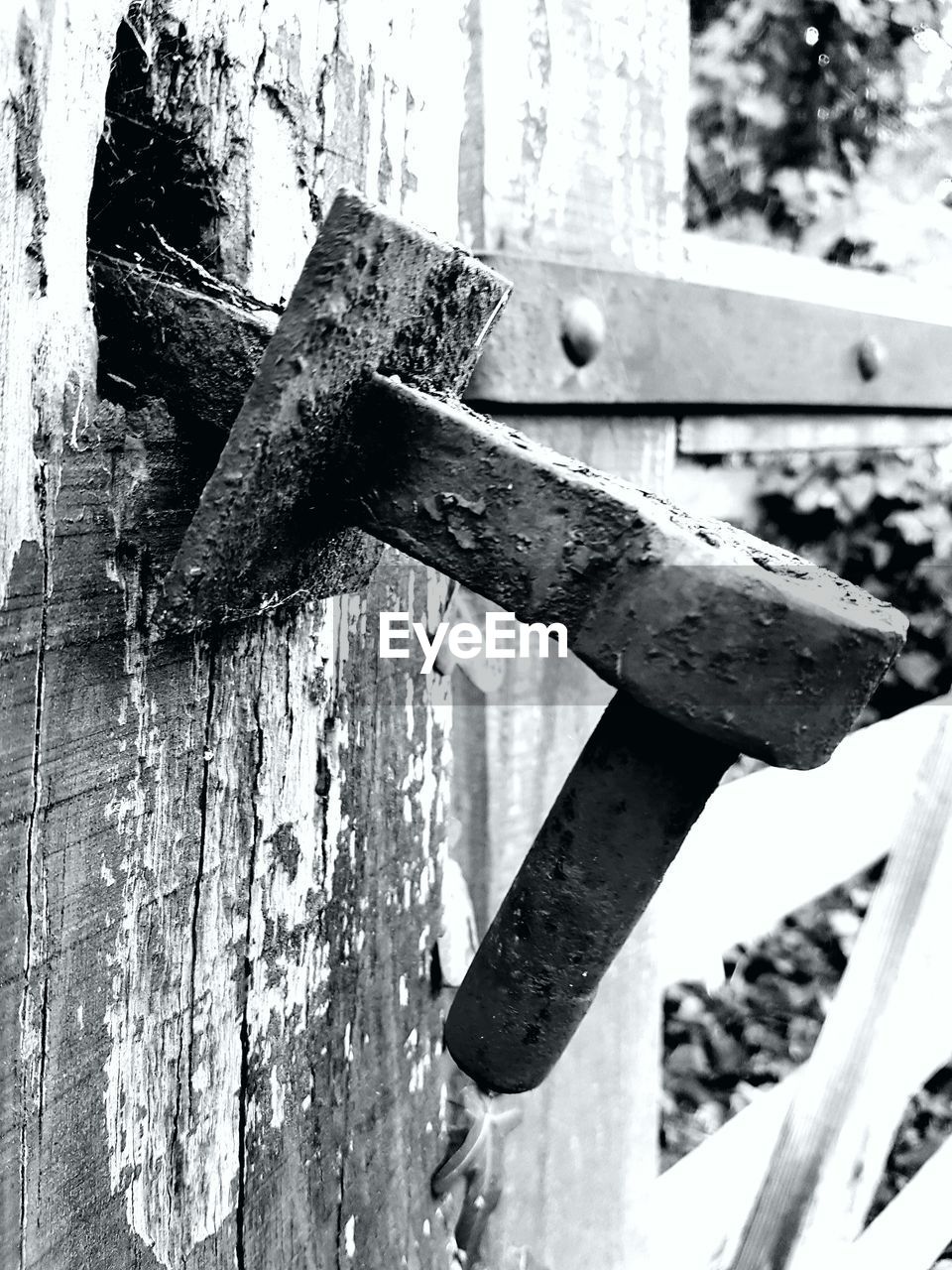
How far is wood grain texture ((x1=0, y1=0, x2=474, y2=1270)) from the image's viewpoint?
43 cm

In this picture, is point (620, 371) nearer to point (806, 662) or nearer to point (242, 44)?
point (242, 44)

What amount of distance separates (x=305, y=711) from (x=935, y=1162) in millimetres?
2277

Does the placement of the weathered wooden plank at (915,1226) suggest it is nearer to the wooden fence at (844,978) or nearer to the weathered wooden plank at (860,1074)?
the wooden fence at (844,978)

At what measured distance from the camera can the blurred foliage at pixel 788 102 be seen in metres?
2.18

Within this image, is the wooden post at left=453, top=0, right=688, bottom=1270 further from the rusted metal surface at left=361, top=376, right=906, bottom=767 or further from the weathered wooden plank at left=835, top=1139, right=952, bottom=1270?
the weathered wooden plank at left=835, top=1139, right=952, bottom=1270

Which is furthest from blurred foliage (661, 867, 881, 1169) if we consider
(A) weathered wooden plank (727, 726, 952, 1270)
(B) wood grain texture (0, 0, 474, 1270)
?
(B) wood grain texture (0, 0, 474, 1270)

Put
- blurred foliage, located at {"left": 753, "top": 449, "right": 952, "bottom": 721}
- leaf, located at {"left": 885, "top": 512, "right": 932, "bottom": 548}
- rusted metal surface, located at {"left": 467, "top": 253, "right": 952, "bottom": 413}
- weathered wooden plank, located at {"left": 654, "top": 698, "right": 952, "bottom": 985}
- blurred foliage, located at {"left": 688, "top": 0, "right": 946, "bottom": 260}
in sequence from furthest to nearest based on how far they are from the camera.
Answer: blurred foliage, located at {"left": 688, "top": 0, "right": 946, "bottom": 260}
leaf, located at {"left": 885, "top": 512, "right": 932, "bottom": 548}
blurred foliage, located at {"left": 753, "top": 449, "right": 952, "bottom": 721}
weathered wooden plank, located at {"left": 654, "top": 698, "right": 952, "bottom": 985}
rusted metal surface, located at {"left": 467, "top": 253, "right": 952, "bottom": 413}

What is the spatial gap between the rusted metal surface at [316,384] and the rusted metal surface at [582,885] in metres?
0.15

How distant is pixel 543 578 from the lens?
16.0 inches

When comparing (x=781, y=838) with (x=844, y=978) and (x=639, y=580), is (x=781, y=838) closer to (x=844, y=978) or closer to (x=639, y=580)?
(x=844, y=978)

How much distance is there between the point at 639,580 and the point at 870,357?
105 centimetres

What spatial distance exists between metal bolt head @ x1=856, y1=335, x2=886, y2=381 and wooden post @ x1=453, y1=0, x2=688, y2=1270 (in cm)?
36

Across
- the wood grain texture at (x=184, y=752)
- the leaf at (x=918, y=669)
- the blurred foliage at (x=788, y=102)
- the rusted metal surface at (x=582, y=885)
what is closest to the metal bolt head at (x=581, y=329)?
→ the wood grain texture at (x=184, y=752)

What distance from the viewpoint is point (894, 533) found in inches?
81.4
